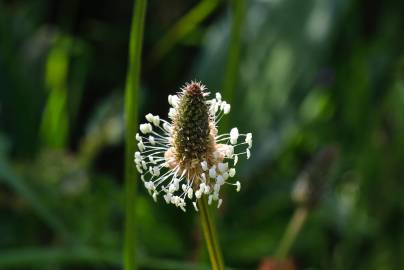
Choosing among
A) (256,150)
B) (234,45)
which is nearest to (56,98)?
(256,150)

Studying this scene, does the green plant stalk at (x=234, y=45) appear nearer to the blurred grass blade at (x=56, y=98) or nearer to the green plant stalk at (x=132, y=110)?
the green plant stalk at (x=132, y=110)

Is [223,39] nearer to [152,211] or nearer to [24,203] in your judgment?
[152,211]

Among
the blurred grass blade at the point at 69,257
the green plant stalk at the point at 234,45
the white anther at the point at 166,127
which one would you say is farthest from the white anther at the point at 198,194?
the blurred grass blade at the point at 69,257

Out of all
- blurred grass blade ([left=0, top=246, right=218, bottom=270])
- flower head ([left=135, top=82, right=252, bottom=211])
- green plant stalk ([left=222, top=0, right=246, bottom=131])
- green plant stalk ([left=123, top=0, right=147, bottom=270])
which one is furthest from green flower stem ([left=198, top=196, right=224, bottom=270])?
blurred grass blade ([left=0, top=246, right=218, bottom=270])

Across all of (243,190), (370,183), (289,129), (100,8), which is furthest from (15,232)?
(100,8)

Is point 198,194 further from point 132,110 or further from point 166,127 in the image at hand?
point 132,110

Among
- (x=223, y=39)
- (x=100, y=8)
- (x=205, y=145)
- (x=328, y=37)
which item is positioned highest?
(x=100, y=8)
